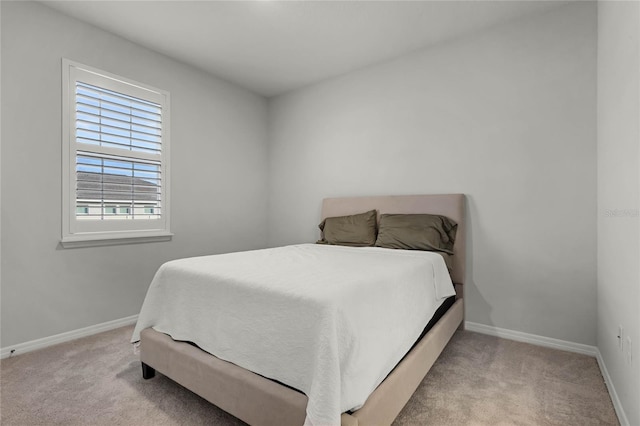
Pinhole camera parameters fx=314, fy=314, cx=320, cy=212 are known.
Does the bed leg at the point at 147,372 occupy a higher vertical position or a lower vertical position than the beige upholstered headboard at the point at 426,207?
lower

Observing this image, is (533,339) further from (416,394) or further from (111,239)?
(111,239)

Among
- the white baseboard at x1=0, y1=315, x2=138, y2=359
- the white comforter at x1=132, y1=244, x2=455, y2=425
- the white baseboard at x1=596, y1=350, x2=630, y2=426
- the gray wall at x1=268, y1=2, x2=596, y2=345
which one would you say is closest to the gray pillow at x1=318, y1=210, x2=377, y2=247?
the gray wall at x1=268, y1=2, x2=596, y2=345

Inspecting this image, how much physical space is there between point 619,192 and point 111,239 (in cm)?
363

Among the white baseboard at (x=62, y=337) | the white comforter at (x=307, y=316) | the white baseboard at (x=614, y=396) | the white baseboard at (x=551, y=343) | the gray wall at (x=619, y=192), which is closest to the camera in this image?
the white comforter at (x=307, y=316)

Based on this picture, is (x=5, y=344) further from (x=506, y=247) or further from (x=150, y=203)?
(x=506, y=247)

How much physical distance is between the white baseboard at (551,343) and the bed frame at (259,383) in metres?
0.64

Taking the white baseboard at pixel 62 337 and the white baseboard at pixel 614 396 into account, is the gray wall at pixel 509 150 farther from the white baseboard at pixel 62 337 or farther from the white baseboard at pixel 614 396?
the white baseboard at pixel 62 337

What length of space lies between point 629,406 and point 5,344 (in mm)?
3716

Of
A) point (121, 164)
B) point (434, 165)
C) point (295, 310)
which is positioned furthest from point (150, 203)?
point (434, 165)

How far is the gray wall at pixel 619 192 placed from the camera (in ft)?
4.51

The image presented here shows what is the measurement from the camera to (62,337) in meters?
2.50

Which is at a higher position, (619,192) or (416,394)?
(619,192)

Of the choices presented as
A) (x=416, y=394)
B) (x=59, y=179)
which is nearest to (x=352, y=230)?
(x=416, y=394)

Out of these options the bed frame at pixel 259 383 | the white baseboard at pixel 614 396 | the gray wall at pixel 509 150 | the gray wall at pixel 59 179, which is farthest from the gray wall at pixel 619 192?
the gray wall at pixel 59 179
